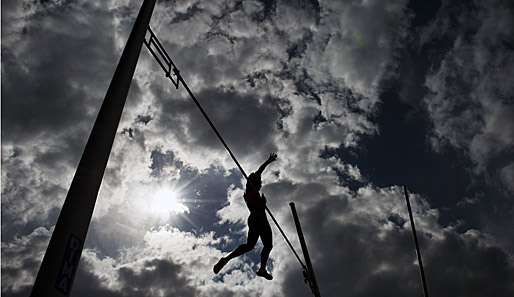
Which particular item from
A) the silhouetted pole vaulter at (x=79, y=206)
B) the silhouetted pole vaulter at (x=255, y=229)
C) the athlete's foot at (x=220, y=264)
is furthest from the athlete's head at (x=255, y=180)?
the silhouetted pole vaulter at (x=79, y=206)

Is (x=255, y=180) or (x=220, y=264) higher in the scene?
(x=255, y=180)

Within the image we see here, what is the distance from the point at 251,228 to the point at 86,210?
6.02 m

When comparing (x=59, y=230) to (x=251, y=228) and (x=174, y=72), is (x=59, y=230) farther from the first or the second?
(x=251, y=228)

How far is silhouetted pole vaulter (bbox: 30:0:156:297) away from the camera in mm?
3369

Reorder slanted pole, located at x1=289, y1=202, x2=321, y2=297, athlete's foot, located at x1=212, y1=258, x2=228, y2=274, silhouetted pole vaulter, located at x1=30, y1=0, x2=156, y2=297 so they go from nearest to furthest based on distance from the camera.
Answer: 1. silhouetted pole vaulter, located at x1=30, y1=0, x2=156, y2=297
2. athlete's foot, located at x1=212, y1=258, x2=228, y2=274
3. slanted pole, located at x1=289, y1=202, x2=321, y2=297

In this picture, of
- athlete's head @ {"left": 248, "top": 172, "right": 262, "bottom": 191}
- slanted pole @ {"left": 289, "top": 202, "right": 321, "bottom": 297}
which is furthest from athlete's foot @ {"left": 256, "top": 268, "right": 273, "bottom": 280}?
slanted pole @ {"left": 289, "top": 202, "right": 321, "bottom": 297}

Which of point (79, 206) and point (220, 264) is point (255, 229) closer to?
point (220, 264)

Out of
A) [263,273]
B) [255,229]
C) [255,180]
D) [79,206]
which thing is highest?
[255,180]

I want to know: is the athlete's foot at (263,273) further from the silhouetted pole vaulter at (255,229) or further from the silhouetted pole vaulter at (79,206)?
the silhouetted pole vaulter at (79,206)

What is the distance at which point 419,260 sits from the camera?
652 inches

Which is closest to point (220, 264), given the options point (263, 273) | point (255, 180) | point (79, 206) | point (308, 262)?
point (263, 273)

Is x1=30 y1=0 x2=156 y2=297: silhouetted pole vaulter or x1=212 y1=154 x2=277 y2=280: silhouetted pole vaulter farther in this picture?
x1=212 y1=154 x2=277 y2=280: silhouetted pole vaulter

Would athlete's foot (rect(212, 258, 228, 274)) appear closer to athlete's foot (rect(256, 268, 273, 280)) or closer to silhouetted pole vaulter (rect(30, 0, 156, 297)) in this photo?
athlete's foot (rect(256, 268, 273, 280))

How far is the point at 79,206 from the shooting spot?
3.64 m
